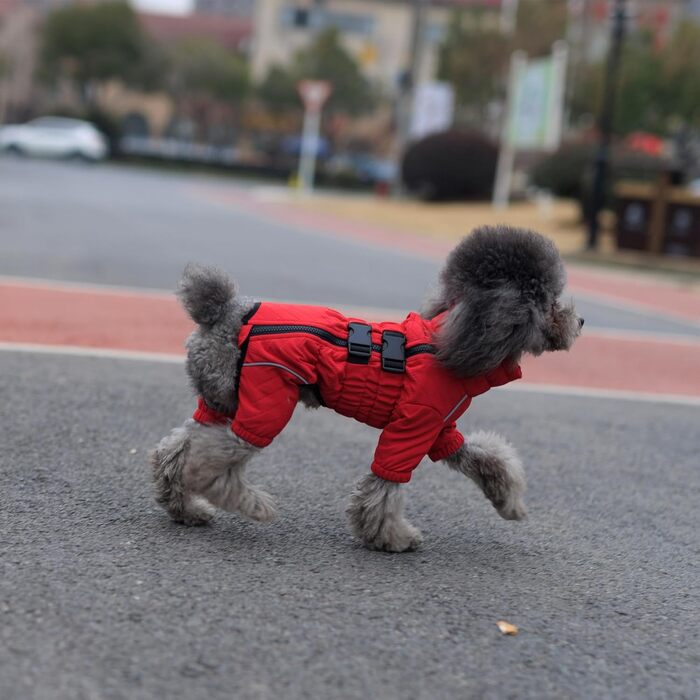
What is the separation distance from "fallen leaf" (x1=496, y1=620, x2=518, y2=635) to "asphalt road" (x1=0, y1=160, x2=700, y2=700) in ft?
0.09

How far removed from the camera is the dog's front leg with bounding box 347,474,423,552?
12.9 ft

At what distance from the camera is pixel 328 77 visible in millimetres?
61688

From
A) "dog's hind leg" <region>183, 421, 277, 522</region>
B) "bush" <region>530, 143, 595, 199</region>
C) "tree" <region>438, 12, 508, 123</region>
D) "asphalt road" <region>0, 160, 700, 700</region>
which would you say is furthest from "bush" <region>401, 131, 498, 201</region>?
"dog's hind leg" <region>183, 421, 277, 522</region>

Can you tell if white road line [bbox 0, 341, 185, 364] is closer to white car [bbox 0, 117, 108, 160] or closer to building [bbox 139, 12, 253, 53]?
white car [bbox 0, 117, 108, 160]

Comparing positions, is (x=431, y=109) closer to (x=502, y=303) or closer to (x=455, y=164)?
(x=455, y=164)

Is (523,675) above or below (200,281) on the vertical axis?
below

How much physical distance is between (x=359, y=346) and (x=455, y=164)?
28672 millimetres

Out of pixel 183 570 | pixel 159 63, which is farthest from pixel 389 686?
pixel 159 63

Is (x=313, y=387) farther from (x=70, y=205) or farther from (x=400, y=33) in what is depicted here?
(x=400, y=33)

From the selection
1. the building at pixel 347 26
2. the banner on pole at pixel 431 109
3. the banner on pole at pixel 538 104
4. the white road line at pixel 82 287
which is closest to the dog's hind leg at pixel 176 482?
the white road line at pixel 82 287

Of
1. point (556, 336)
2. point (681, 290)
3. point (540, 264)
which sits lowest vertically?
point (681, 290)

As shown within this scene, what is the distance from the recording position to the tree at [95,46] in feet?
195

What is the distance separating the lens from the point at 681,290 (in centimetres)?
1712

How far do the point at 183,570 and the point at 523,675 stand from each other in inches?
47.7
